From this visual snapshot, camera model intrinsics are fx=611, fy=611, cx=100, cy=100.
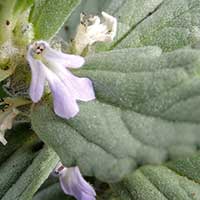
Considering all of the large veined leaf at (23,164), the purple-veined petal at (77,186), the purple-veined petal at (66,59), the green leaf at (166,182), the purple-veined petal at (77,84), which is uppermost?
the purple-veined petal at (66,59)

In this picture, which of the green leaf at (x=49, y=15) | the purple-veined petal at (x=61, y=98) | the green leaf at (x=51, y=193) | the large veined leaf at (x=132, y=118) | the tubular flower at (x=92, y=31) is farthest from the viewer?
the green leaf at (x=51, y=193)

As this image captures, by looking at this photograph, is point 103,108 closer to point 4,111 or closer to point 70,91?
point 70,91

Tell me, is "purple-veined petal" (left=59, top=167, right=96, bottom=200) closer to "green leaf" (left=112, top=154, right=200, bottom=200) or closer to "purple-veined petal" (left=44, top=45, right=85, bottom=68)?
"green leaf" (left=112, top=154, right=200, bottom=200)

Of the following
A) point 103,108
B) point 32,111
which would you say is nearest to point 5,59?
point 32,111

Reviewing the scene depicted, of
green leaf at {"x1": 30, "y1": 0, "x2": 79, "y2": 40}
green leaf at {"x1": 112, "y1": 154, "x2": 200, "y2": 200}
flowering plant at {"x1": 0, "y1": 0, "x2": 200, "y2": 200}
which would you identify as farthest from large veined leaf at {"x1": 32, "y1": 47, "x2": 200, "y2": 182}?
green leaf at {"x1": 112, "y1": 154, "x2": 200, "y2": 200}

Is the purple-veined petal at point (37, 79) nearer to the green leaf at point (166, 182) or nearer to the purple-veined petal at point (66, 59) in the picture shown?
the purple-veined petal at point (66, 59)

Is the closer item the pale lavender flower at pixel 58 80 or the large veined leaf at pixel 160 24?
the pale lavender flower at pixel 58 80

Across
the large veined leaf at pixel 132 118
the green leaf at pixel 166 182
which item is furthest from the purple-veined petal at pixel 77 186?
the large veined leaf at pixel 132 118
